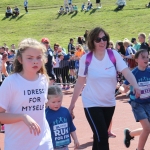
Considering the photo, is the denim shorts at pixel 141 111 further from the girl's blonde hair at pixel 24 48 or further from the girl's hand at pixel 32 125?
the girl's hand at pixel 32 125

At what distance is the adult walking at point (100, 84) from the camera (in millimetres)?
5930

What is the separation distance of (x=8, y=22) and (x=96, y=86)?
4245cm

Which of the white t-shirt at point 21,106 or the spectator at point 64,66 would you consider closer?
the white t-shirt at point 21,106

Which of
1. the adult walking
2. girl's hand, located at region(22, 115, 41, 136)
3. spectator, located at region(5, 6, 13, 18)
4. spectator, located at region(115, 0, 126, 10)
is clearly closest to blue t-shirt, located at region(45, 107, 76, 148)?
the adult walking

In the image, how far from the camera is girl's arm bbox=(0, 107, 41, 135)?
3846 mm

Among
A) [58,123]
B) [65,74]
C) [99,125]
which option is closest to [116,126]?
[99,125]

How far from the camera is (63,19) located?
45.4 m

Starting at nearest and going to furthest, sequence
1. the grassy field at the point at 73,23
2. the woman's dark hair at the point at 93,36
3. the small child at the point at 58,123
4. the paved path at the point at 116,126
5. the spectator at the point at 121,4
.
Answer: the small child at the point at 58,123 → the woman's dark hair at the point at 93,36 → the paved path at the point at 116,126 → the grassy field at the point at 73,23 → the spectator at the point at 121,4

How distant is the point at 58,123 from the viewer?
541 centimetres

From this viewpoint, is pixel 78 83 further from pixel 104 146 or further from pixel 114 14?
pixel 114 14

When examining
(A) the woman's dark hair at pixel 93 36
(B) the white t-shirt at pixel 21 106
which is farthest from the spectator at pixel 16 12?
(B) the white t-shirt at pixel 21 106

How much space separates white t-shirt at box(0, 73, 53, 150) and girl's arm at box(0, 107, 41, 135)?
0.09 m

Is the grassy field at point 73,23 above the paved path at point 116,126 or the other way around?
above

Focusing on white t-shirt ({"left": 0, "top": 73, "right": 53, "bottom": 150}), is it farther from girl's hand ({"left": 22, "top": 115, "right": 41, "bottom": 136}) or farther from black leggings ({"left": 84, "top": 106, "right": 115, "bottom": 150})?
black leggings ({"left": 84, "top": 106, "right": 115, "bottom": 150})
